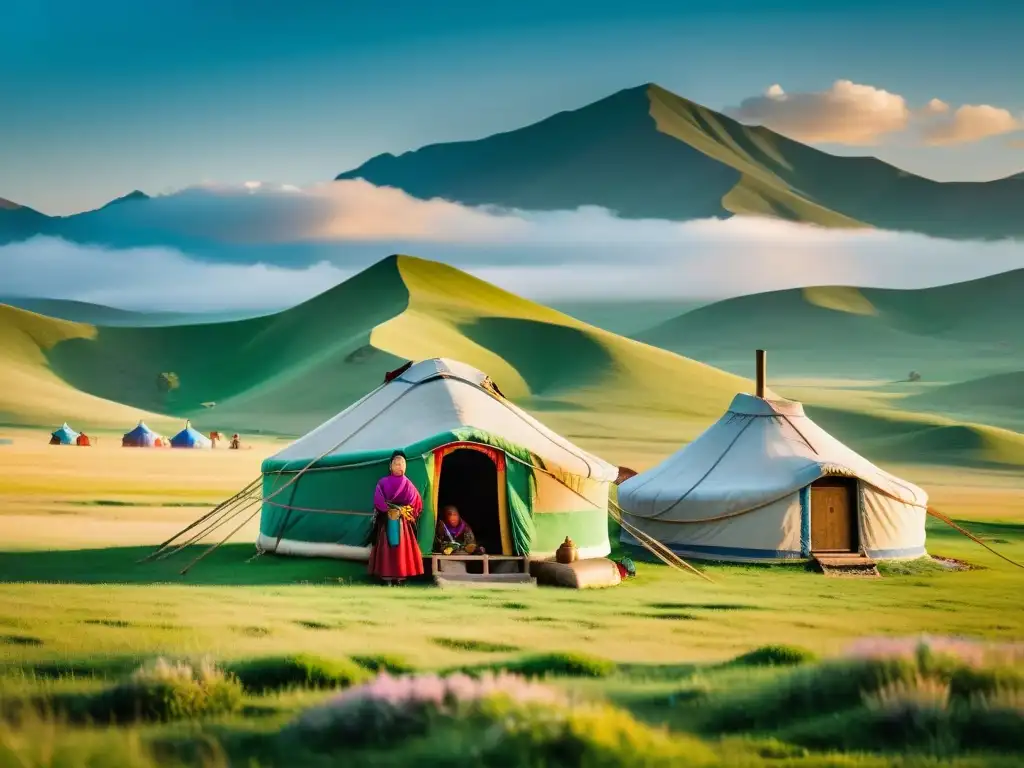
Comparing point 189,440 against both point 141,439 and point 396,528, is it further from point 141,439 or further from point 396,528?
point 396,528

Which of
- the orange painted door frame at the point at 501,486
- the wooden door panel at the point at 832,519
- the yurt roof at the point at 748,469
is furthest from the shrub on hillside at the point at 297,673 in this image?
the wooden door panel at the point at 832,519

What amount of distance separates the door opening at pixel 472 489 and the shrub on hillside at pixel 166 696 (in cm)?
951

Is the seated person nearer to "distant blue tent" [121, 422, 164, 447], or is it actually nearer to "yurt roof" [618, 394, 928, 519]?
"yurt roof" [618, 394, 928, 519]

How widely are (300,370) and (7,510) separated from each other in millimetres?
83552

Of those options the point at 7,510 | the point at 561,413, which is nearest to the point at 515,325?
the point at 561,413

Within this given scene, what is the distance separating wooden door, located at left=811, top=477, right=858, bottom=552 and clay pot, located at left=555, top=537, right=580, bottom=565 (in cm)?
404

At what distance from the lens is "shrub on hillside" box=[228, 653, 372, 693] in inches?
309

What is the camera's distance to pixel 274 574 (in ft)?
47.4

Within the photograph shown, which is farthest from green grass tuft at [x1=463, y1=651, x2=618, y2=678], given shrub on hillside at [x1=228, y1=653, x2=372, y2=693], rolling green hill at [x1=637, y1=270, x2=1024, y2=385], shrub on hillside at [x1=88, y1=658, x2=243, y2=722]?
rolling green hill at [x1=637, y1=270, x2=1024, y2=385]

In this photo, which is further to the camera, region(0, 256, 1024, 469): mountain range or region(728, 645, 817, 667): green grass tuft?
region(0, 256, 1024, 469): mountain range

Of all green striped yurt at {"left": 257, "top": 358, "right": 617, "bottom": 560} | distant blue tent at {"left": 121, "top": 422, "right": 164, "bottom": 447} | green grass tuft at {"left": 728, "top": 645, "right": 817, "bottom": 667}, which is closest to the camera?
green grass tuft at {"left": 728, "top": 645, "right": 817, "bottom": 667}

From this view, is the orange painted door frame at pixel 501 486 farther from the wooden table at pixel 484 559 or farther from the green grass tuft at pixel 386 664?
the green grass tuft at pixel 386 664

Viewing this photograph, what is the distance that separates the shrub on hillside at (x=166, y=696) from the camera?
277 inches

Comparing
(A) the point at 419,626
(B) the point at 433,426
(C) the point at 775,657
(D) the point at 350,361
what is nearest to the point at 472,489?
(B) the point at 433,426
